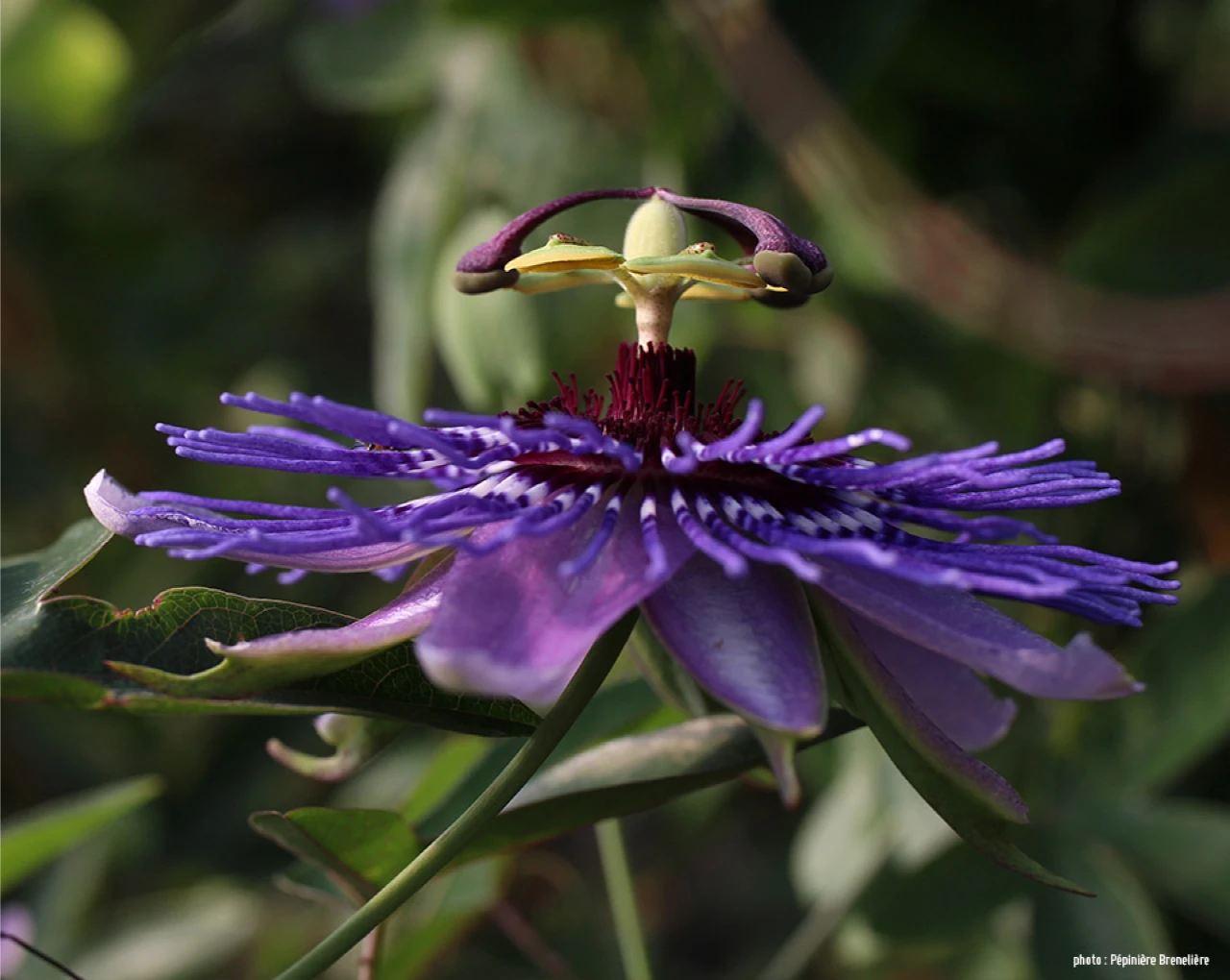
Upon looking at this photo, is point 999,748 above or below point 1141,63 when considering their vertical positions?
below

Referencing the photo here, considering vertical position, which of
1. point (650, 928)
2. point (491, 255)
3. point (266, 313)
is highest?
point (491, 255)

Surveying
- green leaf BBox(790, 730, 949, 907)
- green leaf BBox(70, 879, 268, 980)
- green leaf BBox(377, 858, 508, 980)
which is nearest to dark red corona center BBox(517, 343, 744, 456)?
green leaf BBox(377, 858, 508, 980)

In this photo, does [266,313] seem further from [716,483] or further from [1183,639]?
[716,483]

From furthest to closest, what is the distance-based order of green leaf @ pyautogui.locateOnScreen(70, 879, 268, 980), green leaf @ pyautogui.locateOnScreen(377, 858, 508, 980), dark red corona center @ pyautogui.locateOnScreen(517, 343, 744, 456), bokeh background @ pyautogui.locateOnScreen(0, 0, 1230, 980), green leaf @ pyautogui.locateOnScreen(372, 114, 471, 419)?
green leaf @ pyautogui.locateOnScreen(70, 879, 268, 980), green leaf @ pyautogui.locateOnScreen(372, 114, 471, 419), bokeh background @ pyautogui.locateOnScreen(0, 0, 1230, 980), green leaf @ pyautogui.locateOnScreen(377, 858, 508, 980), dark red corona center @ pyautogui.locateOnScreen(517, 343, 744, 456)

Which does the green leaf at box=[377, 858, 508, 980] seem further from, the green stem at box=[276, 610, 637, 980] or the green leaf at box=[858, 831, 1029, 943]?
the green stem at box=[276, 610, 637, 980]

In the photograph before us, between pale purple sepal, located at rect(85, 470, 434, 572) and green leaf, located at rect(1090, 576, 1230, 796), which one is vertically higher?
pale purple sepal, located at rect(85, 470, 434, 572)

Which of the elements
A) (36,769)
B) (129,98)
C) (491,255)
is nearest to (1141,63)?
(491,255)

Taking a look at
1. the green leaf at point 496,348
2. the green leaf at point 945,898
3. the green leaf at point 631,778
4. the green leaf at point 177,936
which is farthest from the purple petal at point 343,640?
the green leaf at point 177,936

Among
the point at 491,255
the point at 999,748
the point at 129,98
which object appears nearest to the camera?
the point at 491,255
